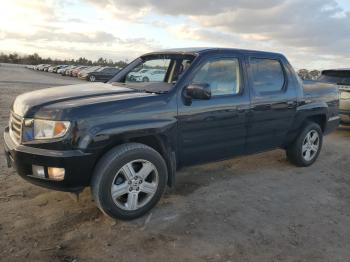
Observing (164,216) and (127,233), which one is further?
(164,216)

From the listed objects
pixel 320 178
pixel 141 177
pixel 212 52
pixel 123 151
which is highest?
pixel 212 52

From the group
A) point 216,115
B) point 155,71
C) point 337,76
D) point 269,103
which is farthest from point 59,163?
point 337,76

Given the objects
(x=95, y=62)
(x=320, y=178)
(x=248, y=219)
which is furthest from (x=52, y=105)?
(x=95, y=62)

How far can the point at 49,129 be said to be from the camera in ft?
12.3

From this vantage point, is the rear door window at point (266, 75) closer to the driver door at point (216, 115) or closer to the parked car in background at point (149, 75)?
the driver door at point (216, 115)

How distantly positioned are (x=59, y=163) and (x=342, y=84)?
25.4 ft

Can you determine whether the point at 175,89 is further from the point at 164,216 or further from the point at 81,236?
the point at 81,236

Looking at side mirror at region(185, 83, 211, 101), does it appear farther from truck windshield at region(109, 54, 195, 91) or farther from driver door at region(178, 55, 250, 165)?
truck windshield at region(109, 54, 195, 91)

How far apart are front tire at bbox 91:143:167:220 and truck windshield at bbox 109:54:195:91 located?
2.92 feet

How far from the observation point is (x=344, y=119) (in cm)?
912

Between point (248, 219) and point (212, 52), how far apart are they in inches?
80.1

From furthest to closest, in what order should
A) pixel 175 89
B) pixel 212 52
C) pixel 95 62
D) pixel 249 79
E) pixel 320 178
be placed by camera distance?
1. pixel 95 62
2. pixel 320 178
3. pixel 249 79
4. pixel 212 52
5. pixel 175 89

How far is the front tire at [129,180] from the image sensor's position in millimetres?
3875

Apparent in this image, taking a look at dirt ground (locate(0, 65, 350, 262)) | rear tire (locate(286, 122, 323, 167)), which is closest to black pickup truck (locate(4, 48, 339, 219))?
rear tire (locate(286, 122, 323, 167))
